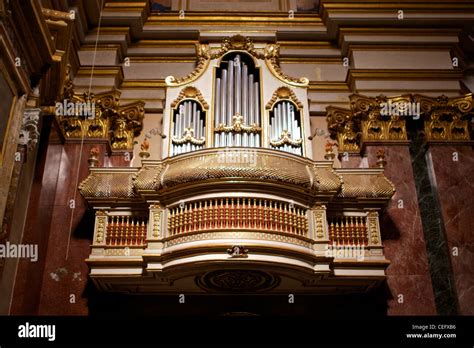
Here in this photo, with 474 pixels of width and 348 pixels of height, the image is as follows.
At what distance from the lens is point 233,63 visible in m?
8.07

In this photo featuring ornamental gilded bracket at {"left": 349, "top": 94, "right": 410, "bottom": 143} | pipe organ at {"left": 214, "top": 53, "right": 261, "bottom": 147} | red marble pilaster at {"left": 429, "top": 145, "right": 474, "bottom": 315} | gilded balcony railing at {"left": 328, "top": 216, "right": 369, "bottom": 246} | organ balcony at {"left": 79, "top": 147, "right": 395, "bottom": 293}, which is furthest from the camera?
ornamental gilded bracket at {"left": 349, "top": 94, "right": 410, "bottom": 143}

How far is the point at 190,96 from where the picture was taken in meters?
7.67

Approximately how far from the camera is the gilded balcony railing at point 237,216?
615 cm

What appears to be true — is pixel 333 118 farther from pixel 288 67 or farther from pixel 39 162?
pixel 39 162

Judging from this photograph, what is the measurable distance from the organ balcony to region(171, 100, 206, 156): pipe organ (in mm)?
596

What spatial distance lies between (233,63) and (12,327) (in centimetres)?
481

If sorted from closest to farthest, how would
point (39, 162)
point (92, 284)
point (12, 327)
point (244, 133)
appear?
point (12, 327)
point (39, 162)
point (92, 284)
point (244, 133)

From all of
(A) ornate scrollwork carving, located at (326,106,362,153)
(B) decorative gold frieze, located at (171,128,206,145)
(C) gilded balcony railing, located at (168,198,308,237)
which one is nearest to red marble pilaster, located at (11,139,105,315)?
(B) decorative gold frieze, located at (171,128,206,145)

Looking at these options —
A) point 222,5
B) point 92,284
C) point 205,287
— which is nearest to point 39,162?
point 92,284

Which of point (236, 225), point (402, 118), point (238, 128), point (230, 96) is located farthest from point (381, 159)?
Answer: point (236, 225)

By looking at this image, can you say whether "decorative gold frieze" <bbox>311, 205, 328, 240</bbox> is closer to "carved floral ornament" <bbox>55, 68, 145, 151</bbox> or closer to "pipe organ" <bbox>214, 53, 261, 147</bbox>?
"pipe organ" <bbox>214, 53, 261, 147</bbox>

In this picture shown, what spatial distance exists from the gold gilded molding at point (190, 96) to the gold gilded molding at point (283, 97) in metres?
0.90

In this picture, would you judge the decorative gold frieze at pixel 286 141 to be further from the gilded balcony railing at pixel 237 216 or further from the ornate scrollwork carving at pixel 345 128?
Answer: the gilded balcony railing at pixel 237 216

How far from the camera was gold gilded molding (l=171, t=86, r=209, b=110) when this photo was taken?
760 cm
